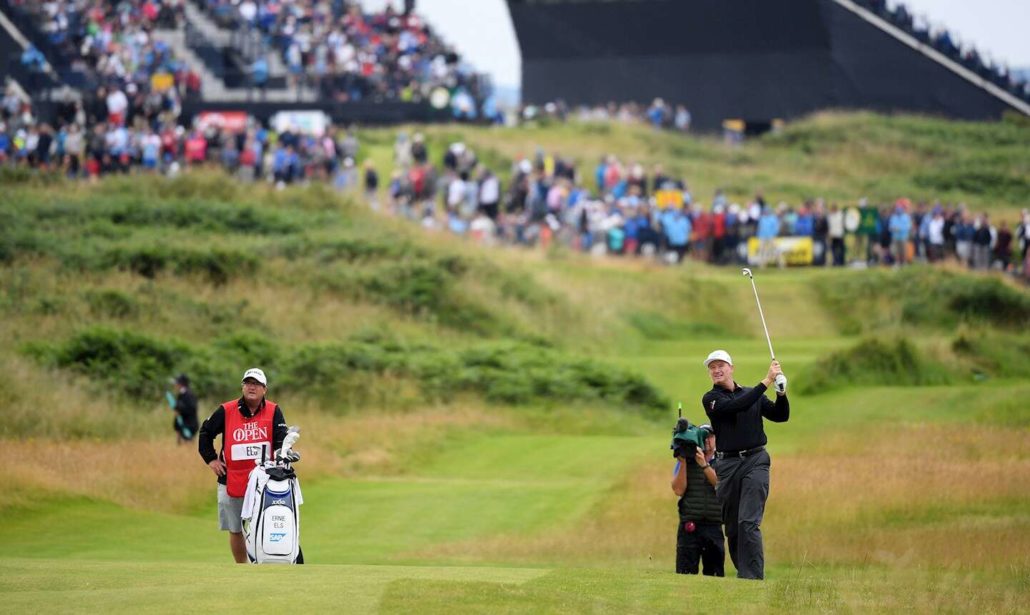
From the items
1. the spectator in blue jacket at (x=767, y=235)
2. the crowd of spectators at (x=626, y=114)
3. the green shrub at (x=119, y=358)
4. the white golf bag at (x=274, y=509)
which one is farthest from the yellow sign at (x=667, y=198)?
the white golf bag at (x=274, y=509)

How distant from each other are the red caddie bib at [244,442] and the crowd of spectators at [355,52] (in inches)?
2014

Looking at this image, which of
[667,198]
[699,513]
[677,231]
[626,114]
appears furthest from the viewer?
[626,114]

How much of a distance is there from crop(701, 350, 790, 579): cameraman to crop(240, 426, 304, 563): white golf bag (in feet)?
11.9

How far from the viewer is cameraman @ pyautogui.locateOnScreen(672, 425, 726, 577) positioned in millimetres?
17281

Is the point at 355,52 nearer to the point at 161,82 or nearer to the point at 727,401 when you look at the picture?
the point at 161,82

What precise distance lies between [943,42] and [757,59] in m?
7.18

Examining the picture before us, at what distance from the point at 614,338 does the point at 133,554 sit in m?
24.7

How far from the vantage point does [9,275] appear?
142 ft

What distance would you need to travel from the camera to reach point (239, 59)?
72.1m

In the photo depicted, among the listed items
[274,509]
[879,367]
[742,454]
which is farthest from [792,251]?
[274,509]

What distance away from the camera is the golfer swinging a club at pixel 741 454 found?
17.0 meters

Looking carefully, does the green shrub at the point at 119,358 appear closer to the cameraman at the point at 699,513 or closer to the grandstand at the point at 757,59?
the cameraman at the point at 699,513

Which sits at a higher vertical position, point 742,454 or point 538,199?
point 538,199

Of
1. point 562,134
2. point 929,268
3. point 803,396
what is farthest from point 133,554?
point 562,134
